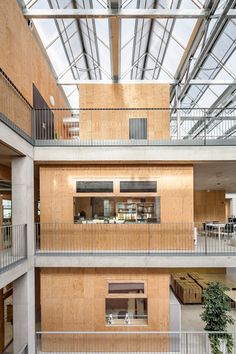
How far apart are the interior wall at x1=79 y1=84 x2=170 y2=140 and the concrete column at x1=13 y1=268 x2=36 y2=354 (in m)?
5.74

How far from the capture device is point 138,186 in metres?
9.77

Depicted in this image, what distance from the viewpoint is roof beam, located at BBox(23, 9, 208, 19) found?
863 centimetres

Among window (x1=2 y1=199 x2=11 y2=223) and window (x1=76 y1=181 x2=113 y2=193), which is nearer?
window (x1=76 y1=181 x2=113 y2=193)

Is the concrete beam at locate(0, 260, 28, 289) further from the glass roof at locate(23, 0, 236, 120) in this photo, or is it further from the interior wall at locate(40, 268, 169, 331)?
the glass roof at locate(23, 0, 236, 120)

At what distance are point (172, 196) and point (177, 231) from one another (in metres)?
1.23

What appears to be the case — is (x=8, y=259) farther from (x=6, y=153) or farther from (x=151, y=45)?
(x=151, y=45)

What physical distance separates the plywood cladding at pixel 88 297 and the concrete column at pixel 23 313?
73 centimetres

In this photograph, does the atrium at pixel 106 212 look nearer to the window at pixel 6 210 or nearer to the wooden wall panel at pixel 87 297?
the wooden wall panel at pixel 87 297

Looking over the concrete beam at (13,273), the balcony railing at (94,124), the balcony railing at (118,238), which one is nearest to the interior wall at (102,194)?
the balcony railing at (118,238)

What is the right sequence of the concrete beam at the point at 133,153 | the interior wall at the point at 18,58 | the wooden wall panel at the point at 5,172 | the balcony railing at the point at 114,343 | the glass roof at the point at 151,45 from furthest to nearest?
the glass roof at the point at 151,45 → the wooden wall panel at the point at 5,172 → the concrete beam at the point at 133,153 → the balcony railing at the point at 114,343 → the interior wall at the point at 18,58

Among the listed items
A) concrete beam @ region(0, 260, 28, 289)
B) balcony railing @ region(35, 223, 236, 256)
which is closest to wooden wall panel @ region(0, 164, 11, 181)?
balcony railing @ region(35, 223, 236, 256)

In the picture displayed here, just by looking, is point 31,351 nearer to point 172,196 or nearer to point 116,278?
point 116,278

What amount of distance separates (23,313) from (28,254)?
173 centimetres

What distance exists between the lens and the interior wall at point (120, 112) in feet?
36.3
